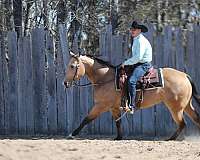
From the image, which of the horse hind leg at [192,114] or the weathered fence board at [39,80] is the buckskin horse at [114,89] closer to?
the horse hind leg at [192,114]

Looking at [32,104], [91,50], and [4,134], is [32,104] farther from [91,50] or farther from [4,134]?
[91,50]

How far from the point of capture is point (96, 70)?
1169cm

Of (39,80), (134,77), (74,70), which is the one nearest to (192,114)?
(134,77)

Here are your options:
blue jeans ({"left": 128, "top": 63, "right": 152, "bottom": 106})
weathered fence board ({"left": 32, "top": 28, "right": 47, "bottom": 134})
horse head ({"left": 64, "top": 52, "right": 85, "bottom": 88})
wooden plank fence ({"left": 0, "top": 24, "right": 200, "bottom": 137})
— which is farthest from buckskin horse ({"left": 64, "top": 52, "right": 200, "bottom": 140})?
weathered fence board ({"left": 32, "top": 28, "right": 47, "bottom": 134})

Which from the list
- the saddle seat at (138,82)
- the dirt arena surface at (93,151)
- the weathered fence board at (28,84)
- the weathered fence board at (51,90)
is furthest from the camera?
the weathered fence board at (28,84)

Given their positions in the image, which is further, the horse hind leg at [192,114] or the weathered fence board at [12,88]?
the weathered fence board at [12,88]

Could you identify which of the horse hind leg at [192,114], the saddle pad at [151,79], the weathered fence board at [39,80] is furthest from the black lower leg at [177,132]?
the weathered fence board at [39,80]

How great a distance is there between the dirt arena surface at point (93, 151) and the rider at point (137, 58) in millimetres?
1694

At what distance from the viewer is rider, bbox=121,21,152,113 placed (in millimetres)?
11016

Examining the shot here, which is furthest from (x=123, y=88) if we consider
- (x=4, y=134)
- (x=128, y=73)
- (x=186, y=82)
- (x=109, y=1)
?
(x=109, y=1)

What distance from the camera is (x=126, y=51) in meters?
13.3

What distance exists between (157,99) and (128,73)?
86cm

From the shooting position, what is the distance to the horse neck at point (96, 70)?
38.1ft

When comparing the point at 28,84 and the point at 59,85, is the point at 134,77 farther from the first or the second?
the point at 28,84
